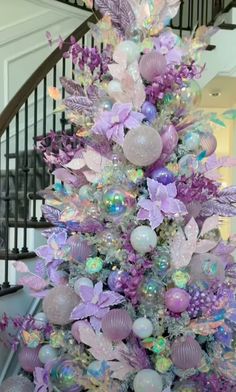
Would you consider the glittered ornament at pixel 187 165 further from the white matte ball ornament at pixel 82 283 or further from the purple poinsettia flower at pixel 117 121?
the white matte ball ornament at pixel 82 283

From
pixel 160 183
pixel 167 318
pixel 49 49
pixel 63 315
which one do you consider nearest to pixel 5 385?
pixel 63 315

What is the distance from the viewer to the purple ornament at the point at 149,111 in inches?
69.8

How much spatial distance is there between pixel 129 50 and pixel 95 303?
0.93 metres

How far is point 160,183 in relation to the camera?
1709 mm

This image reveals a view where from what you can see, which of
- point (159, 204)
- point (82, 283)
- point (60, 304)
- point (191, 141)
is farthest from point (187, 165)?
point (60, 304)

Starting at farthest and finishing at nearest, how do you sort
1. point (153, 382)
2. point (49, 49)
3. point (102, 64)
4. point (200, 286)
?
point (49, 49)
point (102, 64)
point (200, 286)
point (153, 382)

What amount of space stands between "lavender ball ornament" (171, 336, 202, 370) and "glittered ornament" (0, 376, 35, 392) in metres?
0.63

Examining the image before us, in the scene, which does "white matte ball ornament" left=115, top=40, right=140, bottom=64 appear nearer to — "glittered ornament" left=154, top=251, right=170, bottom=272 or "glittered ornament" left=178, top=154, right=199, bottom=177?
"glittered ornament" left=178, top=154, right=199, bottom=177

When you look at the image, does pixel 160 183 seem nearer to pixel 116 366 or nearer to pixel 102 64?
pixel 102 64

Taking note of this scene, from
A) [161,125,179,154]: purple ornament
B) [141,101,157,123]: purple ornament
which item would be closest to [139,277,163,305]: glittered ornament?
[161,125,179,154]: purple ornament

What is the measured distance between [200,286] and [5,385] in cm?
87

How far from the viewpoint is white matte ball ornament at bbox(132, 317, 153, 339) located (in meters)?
1.65

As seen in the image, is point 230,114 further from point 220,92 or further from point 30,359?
point 220,92

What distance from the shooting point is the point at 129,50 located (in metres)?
1.77
